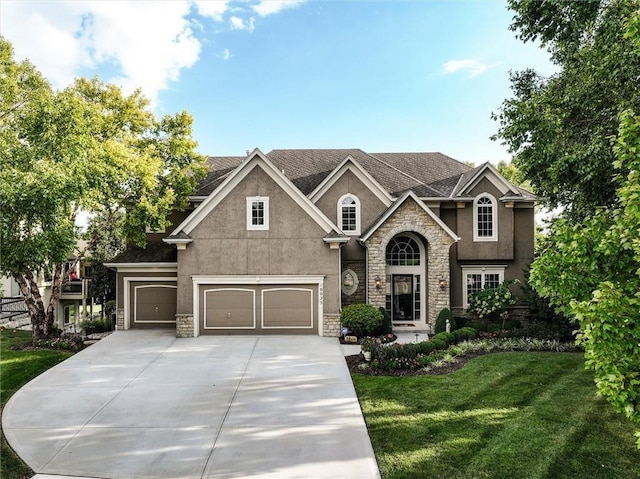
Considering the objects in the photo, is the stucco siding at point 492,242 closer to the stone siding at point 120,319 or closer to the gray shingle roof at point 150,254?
the gray shingle roof at point 150,254

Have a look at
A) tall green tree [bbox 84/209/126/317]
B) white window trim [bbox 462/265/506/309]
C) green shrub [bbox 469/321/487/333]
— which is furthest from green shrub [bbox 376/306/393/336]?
tall green tree [bbox 84/209/126/317]

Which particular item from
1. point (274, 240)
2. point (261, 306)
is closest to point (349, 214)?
point (274, 240)

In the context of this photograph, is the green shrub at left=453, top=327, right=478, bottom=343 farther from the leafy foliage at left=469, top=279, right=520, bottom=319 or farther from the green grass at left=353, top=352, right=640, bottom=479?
the green grass at left=353, top=352, right=640, bottom=479

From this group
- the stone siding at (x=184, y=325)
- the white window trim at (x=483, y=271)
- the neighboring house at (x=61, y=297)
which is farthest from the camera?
the neighboring house at (x=61, y=297)

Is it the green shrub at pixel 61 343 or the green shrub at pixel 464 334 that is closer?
the green shrub at pixel 61 343

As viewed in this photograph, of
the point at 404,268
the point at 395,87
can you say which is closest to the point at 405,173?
the point at 395,87

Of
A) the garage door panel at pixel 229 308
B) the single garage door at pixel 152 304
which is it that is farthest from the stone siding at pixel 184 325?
the single garage door at pixel 152 304

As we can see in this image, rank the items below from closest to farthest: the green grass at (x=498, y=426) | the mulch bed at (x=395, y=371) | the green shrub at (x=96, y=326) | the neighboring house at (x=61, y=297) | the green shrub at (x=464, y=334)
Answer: the green grass at (x=498, y=426) → the mulch bed at (x=395, y=371) → the green shrub at (x=464, y=334) → the green shrub at (x=96, y=326) → the neighboring house at (x=61, y=297)

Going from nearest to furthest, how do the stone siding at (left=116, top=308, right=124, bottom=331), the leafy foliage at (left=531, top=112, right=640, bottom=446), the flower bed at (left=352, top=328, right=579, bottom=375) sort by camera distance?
the leafy foliage at (left=531, top=112, right=640, bottom=446), the flower bed at (left=352, top=328, right=579, bottom=375), the stone siding at (left=116, top=308, right=124, bottom=331)

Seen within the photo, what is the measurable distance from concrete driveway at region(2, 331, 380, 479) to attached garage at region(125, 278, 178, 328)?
12.4 feet

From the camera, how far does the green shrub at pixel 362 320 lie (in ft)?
47.2

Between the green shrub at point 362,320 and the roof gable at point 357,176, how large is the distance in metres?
5.31

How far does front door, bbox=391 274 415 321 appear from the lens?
56.4 ft

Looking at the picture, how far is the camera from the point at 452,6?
41.5 ft
